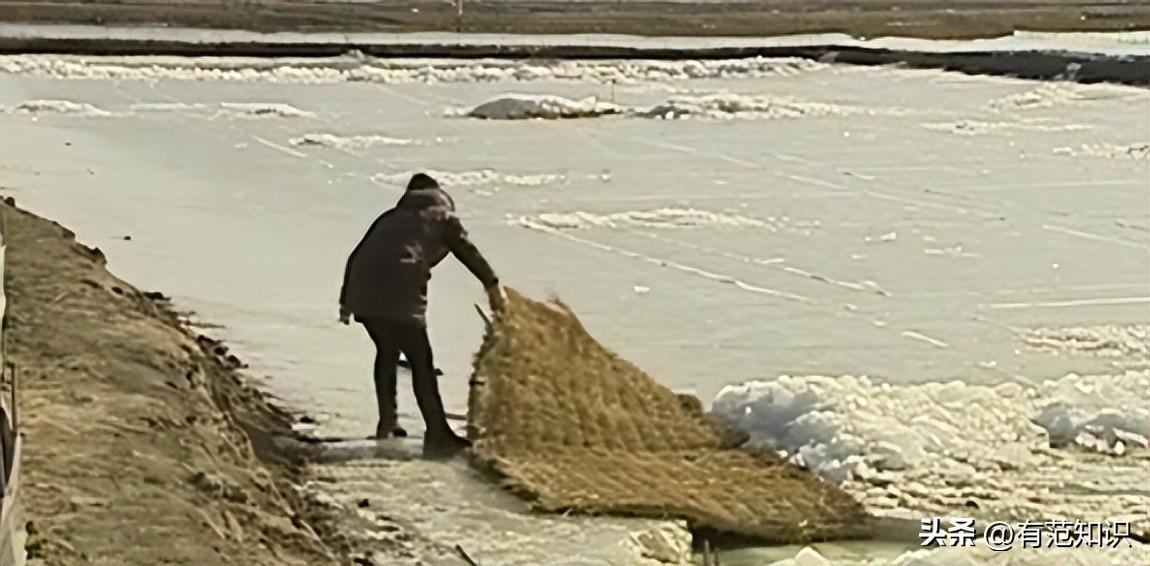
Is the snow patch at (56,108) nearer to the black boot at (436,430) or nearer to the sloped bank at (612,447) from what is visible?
the sloped bank at (612,447)

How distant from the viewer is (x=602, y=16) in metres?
4.52

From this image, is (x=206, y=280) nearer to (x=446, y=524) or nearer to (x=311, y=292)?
(x=311, y=292)

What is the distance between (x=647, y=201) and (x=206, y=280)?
3.80ft

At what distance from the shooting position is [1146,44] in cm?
510

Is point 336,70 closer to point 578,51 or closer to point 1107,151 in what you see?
point 578,51

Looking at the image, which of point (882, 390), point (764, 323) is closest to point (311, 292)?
point (764, 323)

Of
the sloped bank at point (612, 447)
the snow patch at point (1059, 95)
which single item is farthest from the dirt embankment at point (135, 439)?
the snow patch at point (1059, 95)

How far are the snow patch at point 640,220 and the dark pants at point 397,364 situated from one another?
3.57 feet

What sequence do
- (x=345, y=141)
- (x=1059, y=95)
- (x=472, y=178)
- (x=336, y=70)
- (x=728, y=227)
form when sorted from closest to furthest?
(x=728, y=227), (x=472, y=178), (x=345, y=141), (x=336, y=70), (x=1059, y=95)

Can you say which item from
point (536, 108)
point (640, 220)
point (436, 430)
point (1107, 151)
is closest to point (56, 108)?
point (536, 108)

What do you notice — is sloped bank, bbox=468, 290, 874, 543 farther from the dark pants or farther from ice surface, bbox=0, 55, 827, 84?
ice surface, bbox=0, 55, 827, 84

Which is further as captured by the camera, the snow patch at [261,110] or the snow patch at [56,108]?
the snow patch at [261,110]

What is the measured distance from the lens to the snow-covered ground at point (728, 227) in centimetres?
243

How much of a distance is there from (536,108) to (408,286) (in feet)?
6.35
